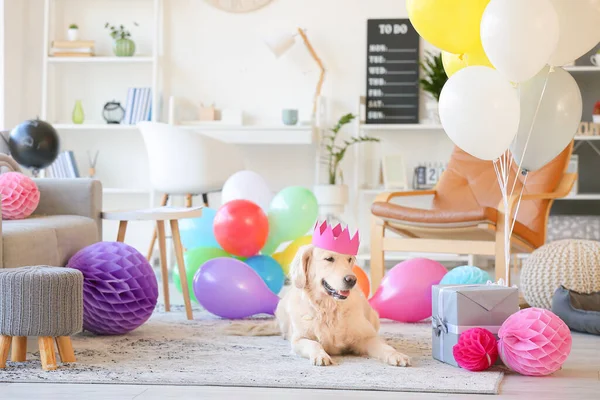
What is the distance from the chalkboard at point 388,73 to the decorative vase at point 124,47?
1.63 meters

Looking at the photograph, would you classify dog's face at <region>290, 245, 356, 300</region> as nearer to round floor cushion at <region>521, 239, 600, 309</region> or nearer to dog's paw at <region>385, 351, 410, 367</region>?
dog's paw at <region>385, 351, 410, 367</region>

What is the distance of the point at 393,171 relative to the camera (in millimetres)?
5840

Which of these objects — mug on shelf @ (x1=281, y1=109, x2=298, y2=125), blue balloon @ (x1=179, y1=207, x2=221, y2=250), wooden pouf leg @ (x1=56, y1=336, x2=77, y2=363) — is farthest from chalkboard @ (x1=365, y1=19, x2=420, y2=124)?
wooden pouf leg @ (x1=56, y1=336, x2=77, y2=363)

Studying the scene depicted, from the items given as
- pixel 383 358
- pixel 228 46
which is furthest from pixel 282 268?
pixel 228 46

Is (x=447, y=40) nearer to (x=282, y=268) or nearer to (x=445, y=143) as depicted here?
(x=282, y=268)

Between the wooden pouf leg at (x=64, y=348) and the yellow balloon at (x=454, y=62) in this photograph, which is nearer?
the wooden pouf leg at (x=64, y=348)

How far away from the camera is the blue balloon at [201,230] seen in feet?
13.5

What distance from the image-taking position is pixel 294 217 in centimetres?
402

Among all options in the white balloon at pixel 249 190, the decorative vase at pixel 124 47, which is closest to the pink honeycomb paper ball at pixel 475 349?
the white balloon at pixel 249 190

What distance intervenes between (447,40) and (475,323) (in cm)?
92

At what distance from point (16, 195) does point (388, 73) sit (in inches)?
129

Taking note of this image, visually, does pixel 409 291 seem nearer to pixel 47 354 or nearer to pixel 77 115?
pixel 47 354

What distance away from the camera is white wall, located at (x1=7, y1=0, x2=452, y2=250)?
19.7 ft

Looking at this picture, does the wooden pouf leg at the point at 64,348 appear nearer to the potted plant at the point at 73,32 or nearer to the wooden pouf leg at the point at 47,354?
the wooden pouf leg at the point at 47,354
